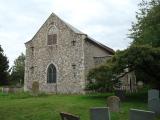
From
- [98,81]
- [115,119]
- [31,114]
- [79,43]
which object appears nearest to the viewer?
[115,119]

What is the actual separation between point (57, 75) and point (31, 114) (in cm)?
2183

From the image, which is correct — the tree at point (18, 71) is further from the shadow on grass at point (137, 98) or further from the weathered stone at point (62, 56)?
the shadow on grass at point (137, 98)

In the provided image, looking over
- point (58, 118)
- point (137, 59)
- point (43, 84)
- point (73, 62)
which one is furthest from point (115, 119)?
point (43, 84)

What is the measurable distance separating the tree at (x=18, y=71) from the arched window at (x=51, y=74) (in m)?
33.3

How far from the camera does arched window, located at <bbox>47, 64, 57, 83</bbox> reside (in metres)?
39.3

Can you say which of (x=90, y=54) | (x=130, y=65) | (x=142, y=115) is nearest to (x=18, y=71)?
(x=90, y=54)

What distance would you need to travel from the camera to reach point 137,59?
72.6ft

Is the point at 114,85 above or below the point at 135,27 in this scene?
below

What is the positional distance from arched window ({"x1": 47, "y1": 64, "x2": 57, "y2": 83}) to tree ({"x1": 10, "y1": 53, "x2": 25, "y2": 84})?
3333 cm

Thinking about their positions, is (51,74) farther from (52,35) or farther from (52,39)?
(52,35)

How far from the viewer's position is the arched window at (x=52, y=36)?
39844mm

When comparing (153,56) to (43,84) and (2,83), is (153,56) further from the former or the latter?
(2,83)

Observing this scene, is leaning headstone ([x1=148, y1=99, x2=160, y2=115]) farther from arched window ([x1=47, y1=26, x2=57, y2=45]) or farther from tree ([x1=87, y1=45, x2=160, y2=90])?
arched window ([x1=47, y1=26, x2=57, y2=45])

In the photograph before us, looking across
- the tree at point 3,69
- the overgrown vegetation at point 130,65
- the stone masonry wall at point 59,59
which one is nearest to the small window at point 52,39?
the stone masonry wall at point 59,59
